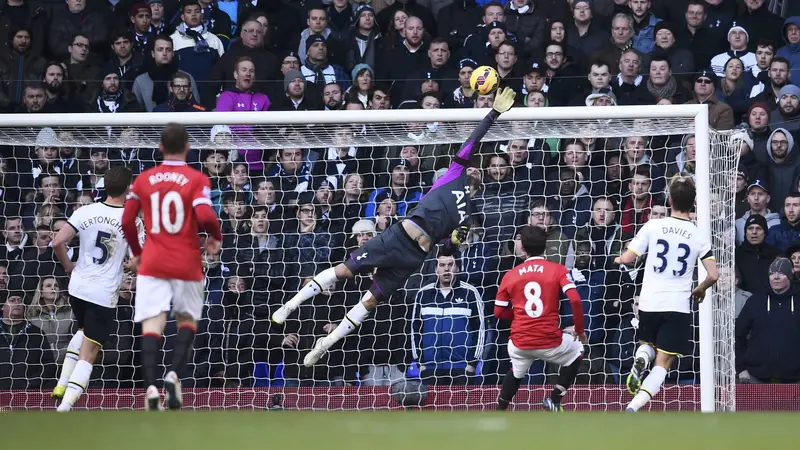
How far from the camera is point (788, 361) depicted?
1063 cm

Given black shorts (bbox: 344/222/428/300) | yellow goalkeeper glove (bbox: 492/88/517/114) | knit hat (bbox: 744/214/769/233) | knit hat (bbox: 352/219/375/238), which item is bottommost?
black shorts (bbox: 344/222/428/300)

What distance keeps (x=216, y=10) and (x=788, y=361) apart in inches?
277

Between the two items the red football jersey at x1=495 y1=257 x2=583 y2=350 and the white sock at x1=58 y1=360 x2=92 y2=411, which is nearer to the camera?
the white sock at x1=58 y1=360 x2=92 y2=411

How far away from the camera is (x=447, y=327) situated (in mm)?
10633

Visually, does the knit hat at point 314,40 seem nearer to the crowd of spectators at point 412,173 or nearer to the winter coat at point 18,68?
the crowd of spectators at point 412,173

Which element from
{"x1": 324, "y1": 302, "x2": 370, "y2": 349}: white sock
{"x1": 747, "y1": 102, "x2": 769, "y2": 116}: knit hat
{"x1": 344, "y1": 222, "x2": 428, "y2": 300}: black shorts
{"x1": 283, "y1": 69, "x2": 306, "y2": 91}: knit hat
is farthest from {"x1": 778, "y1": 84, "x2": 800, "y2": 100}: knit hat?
{"x1": 324, "y1": 302, "x2": 370, "y2": 349}: white sock

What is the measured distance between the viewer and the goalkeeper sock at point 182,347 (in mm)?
7035

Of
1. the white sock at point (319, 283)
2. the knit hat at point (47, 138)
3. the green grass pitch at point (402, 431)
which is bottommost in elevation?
the green grass pitch at point (402, 431)

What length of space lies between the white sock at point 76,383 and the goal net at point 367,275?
157cm

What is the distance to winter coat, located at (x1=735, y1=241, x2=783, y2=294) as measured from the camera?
10969mm

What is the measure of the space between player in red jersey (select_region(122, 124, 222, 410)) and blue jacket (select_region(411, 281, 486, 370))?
3.59 metres

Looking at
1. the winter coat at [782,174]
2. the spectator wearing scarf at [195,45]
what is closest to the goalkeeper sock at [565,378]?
the winter coat at [782,174]

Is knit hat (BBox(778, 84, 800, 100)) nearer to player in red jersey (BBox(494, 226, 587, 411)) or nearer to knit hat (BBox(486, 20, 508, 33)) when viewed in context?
knit hat (BBox(486, 20, 508, 33))

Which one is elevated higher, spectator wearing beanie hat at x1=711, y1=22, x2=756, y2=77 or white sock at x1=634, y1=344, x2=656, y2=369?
spectator wearing beanie hat at x1=711, y1=22, x2=756, y2=77
